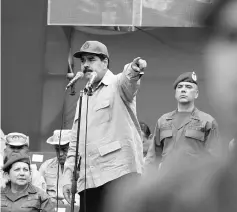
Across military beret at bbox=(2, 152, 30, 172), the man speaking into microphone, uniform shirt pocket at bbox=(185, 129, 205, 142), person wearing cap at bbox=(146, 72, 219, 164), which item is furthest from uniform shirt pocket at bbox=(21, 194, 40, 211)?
uniform shirt pocket at bbox=(185, 129, 205, 142)

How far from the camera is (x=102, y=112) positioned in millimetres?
4793

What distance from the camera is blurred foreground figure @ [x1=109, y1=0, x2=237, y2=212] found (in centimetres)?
70

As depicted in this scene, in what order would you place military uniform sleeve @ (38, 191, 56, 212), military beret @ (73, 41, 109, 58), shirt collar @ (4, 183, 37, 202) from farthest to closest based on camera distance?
shirt collar @ (4, 183, 37, 202), military uniform sleeve @ (38, 191, 56, 212), military beret @ (73, 41, 109, 58)

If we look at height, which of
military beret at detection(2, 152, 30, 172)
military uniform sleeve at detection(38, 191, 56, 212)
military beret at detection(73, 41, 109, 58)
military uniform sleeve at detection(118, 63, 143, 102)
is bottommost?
military uniform sleeve at detection(38, 191, 56, 212)

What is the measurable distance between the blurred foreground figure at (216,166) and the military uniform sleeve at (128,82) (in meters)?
3.64

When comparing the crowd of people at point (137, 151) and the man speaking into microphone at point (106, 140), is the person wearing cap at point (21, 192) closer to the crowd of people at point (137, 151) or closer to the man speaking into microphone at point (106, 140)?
→ the crowd of people at point (137, 151)

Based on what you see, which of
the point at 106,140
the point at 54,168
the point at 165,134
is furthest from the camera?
the point at 54,168

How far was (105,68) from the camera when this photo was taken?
5.04m

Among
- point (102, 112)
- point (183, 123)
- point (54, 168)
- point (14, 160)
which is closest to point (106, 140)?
point (102, 112)

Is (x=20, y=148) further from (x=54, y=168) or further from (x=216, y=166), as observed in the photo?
(x=216, y=166)

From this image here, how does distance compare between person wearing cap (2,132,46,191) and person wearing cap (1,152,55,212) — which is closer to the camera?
person wearing cap (1,152,55,212)

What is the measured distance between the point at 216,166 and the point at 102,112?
4.09m

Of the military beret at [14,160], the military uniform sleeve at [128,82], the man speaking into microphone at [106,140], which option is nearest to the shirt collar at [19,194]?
the military beret at [14,160]

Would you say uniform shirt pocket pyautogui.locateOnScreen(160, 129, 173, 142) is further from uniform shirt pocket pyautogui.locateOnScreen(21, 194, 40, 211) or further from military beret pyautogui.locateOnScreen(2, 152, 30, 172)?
military beret pyautogui.locateOnScreen(2, 152, 30, 172)
